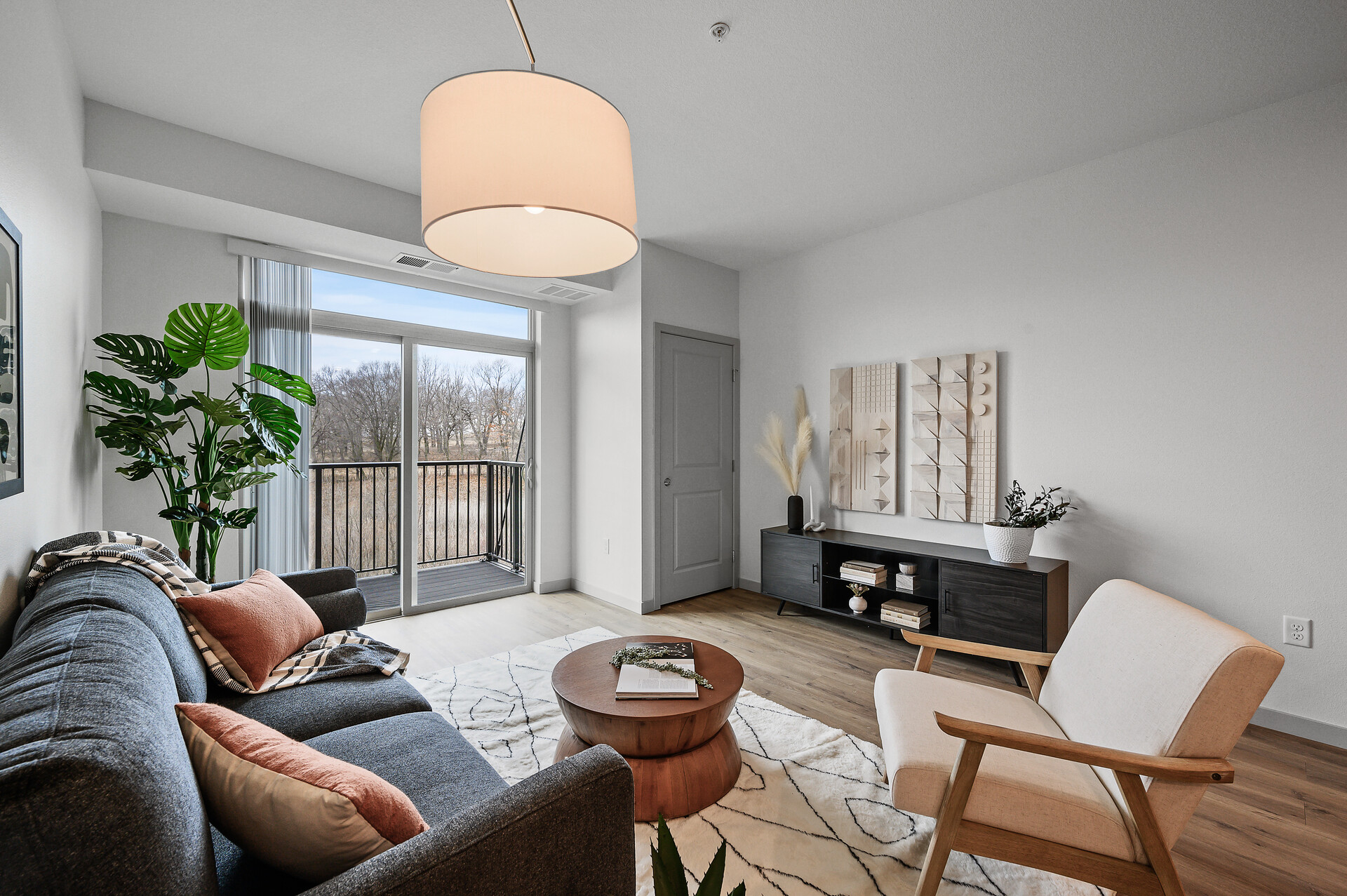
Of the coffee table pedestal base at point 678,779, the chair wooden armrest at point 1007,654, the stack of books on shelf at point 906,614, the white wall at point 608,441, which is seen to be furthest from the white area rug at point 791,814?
the white wall at point 608,441

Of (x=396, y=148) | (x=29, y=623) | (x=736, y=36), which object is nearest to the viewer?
(x=29, y=623)

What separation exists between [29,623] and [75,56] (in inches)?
94.0

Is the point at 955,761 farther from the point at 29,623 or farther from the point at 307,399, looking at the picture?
the point at 307,399

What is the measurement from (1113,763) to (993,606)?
6.13 ft

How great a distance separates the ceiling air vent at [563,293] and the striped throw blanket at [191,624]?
2755 millimetres

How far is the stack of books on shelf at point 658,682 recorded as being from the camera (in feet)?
6.13

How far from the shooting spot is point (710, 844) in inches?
68.3

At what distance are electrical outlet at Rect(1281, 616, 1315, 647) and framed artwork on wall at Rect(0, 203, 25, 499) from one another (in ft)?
14.4

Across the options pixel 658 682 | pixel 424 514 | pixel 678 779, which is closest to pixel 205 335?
pixel 424 514

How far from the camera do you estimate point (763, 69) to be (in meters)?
2.34

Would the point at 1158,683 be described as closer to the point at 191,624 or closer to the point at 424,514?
the point at 191,624

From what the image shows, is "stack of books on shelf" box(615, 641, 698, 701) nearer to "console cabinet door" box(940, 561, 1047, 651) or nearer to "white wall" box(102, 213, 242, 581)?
"console cabinet door" box(940, 561, 1047, 651)

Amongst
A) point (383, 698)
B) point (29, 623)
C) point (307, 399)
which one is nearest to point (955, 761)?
point (383, 698)

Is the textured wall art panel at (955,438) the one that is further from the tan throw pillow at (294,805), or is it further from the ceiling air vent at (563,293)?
the tan throw pillow at (294,805)
